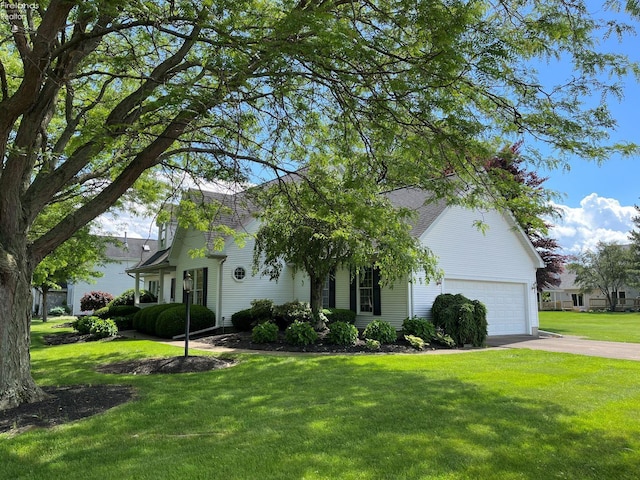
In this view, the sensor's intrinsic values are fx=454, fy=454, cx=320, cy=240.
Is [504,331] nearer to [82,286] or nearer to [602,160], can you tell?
[602,160]

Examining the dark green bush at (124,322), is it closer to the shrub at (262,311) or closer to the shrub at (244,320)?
the shrub at (244,320)

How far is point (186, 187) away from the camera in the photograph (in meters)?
10.9

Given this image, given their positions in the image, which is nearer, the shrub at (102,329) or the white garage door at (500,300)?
the shrub at (102,329)

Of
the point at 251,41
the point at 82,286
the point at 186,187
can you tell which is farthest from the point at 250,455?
the point at 82,286

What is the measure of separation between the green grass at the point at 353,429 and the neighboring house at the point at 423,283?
7480 mm

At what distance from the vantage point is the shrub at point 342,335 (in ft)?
43.1

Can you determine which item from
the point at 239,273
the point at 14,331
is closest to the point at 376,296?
the point at 239,273

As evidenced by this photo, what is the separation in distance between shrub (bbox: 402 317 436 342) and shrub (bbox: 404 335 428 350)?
0.44m

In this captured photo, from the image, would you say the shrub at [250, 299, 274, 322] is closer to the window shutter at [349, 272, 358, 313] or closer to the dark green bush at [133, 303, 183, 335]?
the window shutter at [349, 272, 358, 313]

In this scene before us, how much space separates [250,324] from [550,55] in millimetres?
13879

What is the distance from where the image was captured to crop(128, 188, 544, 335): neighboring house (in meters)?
16.4

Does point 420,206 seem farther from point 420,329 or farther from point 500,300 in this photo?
point 500,300

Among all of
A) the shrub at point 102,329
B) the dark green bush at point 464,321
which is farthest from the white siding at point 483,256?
the shrub at point 102,329

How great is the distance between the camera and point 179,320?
55.6 ft
